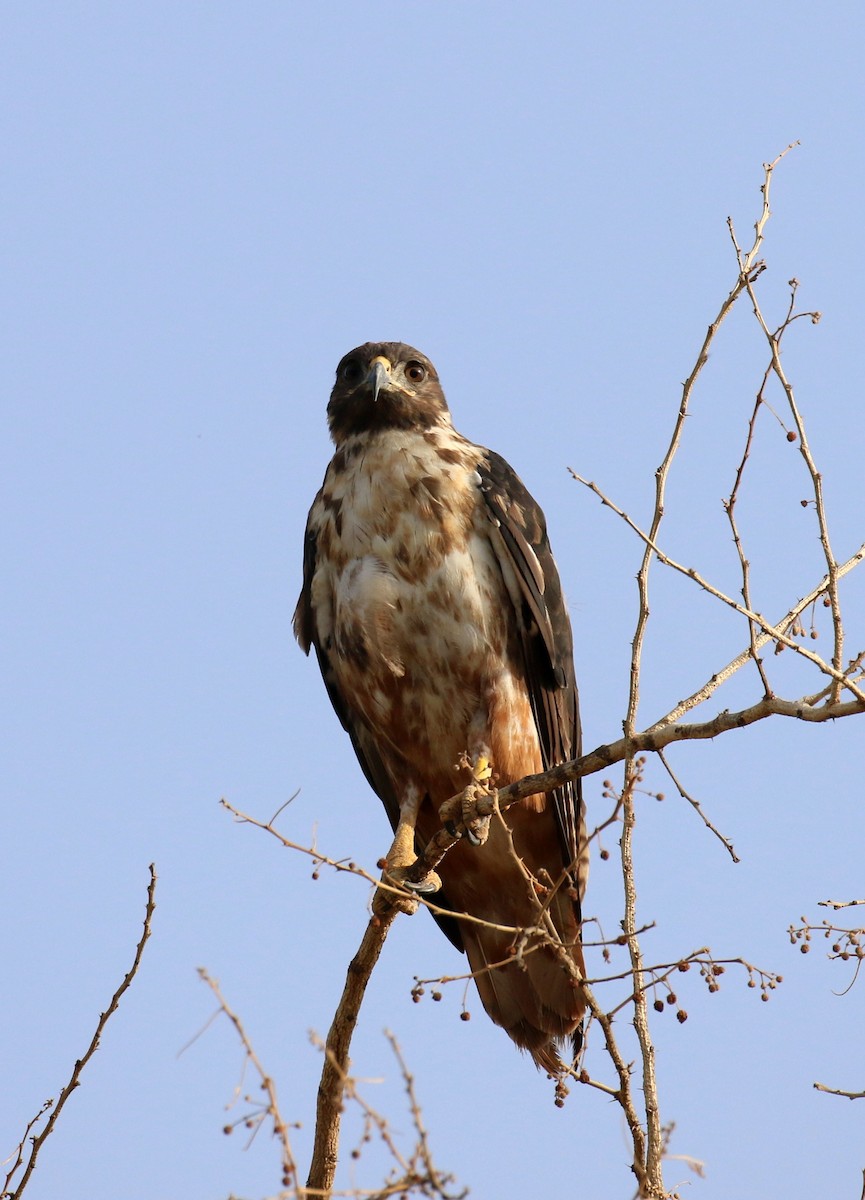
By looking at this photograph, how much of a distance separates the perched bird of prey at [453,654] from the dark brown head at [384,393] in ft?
0.03

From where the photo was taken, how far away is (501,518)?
5359mm

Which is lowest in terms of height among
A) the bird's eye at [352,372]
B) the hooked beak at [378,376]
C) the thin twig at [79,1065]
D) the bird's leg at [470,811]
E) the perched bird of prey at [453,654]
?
the thin twig at [79,1065]

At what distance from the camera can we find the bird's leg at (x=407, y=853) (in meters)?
4.92

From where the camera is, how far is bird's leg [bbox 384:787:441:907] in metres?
4.92

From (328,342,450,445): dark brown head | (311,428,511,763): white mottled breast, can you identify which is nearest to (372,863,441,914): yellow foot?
(311,428,511,763): white mottled breast

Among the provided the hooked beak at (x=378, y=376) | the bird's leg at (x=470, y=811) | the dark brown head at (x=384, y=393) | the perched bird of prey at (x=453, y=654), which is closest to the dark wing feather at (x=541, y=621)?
the perched bird of prey at (x=453, y=654)

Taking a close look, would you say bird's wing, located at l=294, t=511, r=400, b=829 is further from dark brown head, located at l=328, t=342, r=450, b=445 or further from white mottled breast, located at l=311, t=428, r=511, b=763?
dark brown head, located at l=328, t=342, r=450, b=445

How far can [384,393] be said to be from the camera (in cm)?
579

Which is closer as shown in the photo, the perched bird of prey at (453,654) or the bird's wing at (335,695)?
the perched bird of prey at (453,654)

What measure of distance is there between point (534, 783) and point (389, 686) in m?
1.53

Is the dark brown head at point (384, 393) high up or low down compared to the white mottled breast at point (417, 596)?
up

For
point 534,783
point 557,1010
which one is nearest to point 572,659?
point 557,1010

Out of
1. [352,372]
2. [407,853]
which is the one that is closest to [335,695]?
[407,853]

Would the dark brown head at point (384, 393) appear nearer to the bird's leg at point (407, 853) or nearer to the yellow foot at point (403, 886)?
the bird's leg at point (407, 853)
